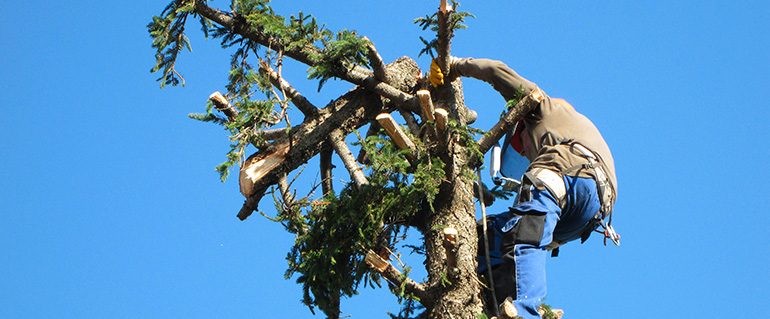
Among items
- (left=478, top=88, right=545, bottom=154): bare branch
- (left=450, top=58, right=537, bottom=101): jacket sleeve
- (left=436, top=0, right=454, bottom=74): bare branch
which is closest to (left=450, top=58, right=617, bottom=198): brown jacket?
(left=450, top=58, right=537, bottom=101): jacket sleeve

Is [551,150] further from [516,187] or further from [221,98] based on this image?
[221,98]

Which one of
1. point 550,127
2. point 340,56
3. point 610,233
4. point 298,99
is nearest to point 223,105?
point 298,99

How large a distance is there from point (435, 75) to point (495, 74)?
0.41 meters

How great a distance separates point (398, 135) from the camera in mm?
4715

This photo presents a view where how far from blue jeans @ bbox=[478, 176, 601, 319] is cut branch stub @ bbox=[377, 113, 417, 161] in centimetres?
67

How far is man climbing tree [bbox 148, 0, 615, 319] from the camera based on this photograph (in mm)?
4754

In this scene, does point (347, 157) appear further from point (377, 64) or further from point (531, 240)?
point (531, 240)

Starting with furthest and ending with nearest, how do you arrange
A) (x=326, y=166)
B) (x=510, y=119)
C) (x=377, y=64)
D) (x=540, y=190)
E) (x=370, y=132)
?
1. (x=370, y=132)
2. (x=326, y=166)
3. (x=377, y=64)
4. (x=510, y=119)
5. (x=540, y=190)

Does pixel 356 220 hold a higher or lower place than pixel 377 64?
lower

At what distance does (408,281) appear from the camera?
487cm

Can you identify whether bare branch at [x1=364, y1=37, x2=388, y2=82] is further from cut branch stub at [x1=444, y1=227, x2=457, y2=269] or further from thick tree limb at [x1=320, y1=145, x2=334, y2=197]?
cut branch stub at [x1=444, y1=227, x2=457, y2=269]

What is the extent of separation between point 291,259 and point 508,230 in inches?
58.8

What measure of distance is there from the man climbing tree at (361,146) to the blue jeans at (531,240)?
0.15 ft

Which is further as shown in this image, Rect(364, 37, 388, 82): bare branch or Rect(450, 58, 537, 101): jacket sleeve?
Rect(364, 37, 388, 82): bare branch
